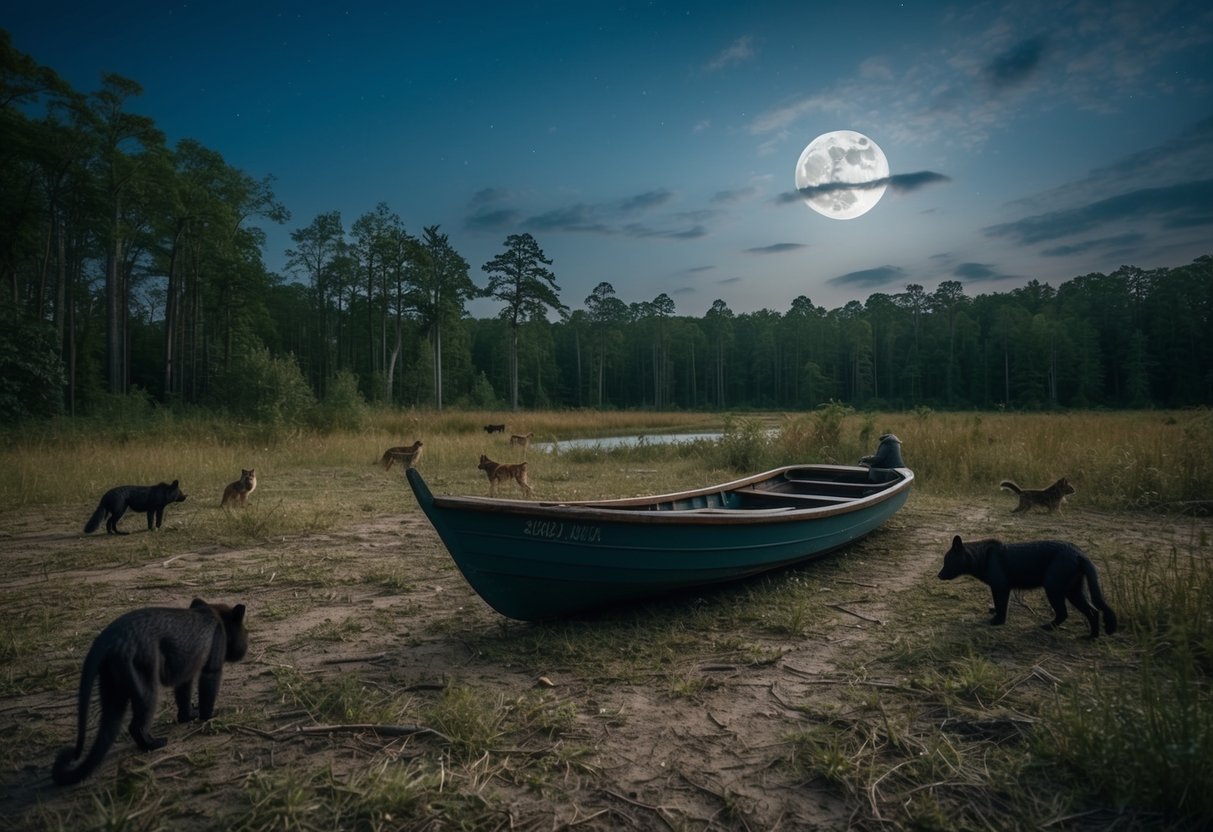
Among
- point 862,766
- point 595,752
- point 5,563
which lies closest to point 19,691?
point 595,752

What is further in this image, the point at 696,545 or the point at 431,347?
the point at 431,347

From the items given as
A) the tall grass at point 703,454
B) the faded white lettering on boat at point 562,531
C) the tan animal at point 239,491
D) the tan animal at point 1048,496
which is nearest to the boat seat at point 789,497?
the tan animal at point 1048,496

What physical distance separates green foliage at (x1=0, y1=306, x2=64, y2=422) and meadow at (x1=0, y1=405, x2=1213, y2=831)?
13.5 m

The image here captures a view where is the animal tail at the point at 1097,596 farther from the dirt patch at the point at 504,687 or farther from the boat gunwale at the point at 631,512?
the boat gunwale at the point at 631,512

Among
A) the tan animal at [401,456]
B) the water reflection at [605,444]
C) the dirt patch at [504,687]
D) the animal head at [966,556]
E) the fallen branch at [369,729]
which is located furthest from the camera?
the water reflection at [605,444]

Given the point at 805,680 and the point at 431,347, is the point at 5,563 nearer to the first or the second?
the point at 805,680

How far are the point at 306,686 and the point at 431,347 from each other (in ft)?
155

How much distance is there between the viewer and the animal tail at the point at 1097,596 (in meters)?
4.04

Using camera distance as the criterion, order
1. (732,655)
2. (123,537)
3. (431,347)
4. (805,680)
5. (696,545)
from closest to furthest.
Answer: (805,680) → (732,655) → (696,545) → (123,537) → (431,347)

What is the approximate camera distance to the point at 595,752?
2.95 m

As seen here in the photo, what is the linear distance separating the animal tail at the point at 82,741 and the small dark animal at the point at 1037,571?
492 centimetres

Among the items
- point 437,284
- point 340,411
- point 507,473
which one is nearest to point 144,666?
point 507,473

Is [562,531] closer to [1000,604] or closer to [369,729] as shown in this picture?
[369,729]

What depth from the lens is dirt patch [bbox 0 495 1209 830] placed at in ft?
8.48
